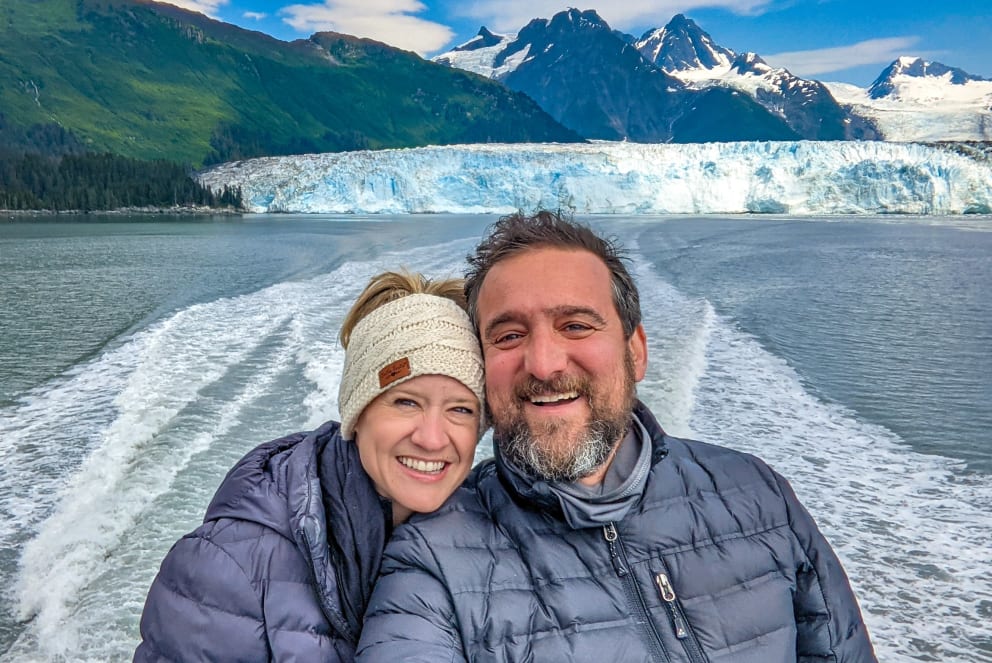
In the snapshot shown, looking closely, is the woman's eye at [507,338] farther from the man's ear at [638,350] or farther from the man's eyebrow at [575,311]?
the man's ear at [638,350]

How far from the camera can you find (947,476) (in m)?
4.36

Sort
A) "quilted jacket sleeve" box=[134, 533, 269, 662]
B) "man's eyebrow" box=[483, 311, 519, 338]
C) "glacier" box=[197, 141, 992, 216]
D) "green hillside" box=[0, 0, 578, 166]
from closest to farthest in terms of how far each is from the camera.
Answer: "quilted jacket sleeve" box=[134, 533, 269, 662] < "man's eyebrow" box=[483, 311, 519, 338] < "glacier" box=[197, 141, 992, 216] < "green hillside" box=[0, 0, 578, 166]

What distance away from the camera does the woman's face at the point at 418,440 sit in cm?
164

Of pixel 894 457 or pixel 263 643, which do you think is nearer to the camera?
pixel 263 643

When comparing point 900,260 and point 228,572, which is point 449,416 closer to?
point 228,572

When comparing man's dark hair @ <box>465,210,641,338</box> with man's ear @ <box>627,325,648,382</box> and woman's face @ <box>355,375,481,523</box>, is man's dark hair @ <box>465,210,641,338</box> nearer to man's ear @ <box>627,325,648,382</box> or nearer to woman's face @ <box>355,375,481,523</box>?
man's ear @ <box>627,325,648,382</box>

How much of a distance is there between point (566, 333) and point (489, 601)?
2.11 feet

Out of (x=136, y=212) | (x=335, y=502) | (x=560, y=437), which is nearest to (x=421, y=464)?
(x=335, y=502)

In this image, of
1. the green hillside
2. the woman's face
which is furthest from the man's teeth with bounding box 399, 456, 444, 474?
the green hillside

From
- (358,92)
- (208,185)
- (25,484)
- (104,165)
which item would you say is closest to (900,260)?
(25,484)

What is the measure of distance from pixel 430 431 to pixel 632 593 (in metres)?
0.58

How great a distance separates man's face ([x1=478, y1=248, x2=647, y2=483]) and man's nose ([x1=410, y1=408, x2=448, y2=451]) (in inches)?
5.5

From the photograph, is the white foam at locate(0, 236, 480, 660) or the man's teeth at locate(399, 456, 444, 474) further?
the white foam at locate(0, 236, 480, 660)

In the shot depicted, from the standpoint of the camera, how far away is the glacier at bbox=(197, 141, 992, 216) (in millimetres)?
46969
